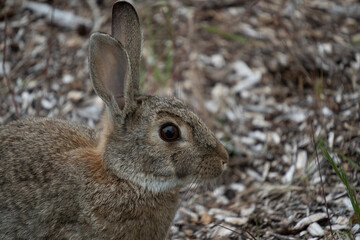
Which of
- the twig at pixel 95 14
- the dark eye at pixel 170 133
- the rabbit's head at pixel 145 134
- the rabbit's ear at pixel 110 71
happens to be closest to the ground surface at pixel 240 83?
the twig at pixel 95 14

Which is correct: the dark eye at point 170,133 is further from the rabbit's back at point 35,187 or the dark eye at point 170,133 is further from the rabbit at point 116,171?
A: the rabbit's back at point 35,187

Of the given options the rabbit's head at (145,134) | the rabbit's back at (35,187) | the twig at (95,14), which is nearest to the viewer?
the rabbit's head at (145,134)

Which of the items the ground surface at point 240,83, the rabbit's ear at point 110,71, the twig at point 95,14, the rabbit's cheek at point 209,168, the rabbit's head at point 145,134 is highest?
the rabbit's ear at point 110,71

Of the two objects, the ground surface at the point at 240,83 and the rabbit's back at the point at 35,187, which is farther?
the ground surface at the point at 240,83

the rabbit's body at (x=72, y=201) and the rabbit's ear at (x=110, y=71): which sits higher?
the rabbit's ear at (x=110, y=71)

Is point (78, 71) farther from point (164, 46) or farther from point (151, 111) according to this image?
point (151, 111)

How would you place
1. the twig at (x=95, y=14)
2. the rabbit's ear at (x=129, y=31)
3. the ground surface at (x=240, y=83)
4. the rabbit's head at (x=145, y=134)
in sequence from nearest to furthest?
the rabbit's head at (x=145, y=134) → the rabbit's ear at (x=129, y=31) → the ground surface at (x=240, y=83) → the twig at (x=95, y=14)
